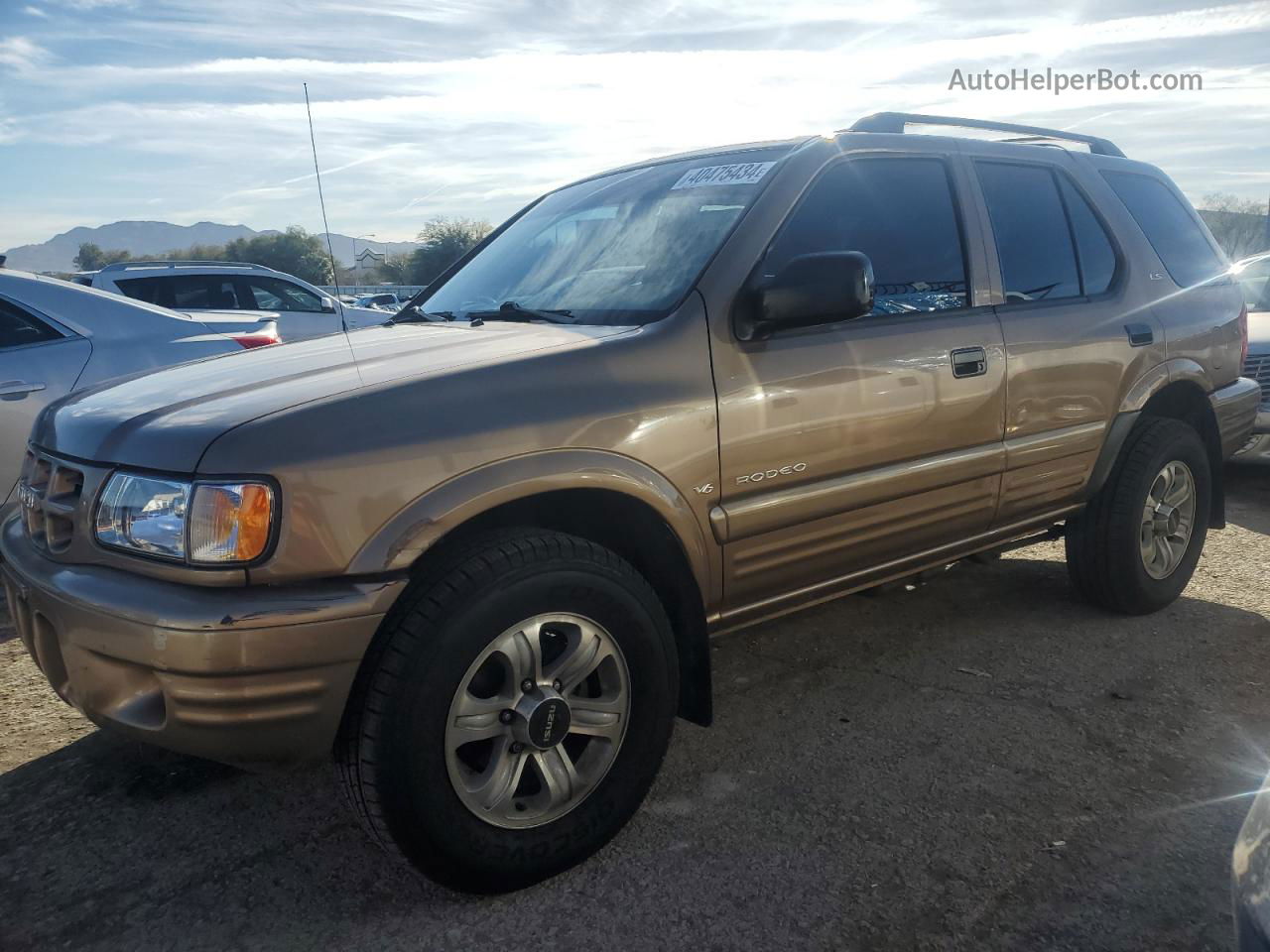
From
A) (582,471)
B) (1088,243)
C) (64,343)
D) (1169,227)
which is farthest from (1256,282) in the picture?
(64,343)

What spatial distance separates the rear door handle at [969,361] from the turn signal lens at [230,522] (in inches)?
84.0

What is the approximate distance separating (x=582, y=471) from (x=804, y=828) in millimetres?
1098

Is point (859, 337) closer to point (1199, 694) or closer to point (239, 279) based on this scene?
point (1199, 694)

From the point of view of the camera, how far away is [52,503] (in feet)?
7.53

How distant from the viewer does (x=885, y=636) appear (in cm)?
393

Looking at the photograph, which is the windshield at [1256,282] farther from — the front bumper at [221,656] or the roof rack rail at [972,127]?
the front bumper at [221,656]

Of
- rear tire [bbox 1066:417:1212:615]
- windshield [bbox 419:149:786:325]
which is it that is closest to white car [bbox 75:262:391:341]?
windshield [bbox 419:149:786:325]

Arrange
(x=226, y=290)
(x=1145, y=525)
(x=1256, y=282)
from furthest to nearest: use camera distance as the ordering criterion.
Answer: (x=226, y=290) < (x=1256, y=282) < (x=1145, y=525)

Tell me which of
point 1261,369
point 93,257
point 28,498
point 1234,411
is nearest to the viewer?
point 28,498

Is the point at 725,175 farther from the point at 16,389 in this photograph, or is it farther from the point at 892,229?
the point at 16,389

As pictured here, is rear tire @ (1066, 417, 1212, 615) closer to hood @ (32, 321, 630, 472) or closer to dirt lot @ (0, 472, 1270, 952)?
dirt lot @ (0, 472, 1270, 952)

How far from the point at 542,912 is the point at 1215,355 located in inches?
140

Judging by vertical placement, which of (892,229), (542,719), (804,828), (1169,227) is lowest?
(804,828)

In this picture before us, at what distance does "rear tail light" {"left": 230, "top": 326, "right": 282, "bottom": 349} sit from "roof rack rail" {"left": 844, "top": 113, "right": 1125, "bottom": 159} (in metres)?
3.12
